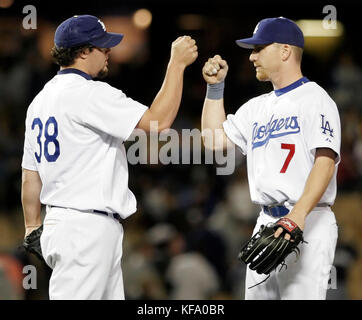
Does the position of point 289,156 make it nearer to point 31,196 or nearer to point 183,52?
point 183,52

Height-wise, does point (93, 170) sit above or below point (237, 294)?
above

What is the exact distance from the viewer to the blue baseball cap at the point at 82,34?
3787 millimetres

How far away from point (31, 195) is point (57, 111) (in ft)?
1.87

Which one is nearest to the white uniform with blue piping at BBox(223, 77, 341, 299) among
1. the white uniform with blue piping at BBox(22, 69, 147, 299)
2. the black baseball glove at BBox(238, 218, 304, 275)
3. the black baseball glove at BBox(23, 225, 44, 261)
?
the black baseball glove at BBox(238, 218, 304, 275)

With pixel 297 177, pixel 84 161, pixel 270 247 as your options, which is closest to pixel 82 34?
pixel 84 161

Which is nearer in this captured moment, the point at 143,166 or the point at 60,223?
the point at 60,223

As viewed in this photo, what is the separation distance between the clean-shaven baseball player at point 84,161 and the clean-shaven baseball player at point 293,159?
0.55 m

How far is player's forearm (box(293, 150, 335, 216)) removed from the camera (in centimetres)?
356

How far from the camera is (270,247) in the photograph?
3.56 m

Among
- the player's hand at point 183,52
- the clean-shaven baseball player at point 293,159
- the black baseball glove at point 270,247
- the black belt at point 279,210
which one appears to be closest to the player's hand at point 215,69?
the clean-shaven baseball player at point 293,159

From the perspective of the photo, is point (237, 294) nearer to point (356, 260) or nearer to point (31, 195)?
point (356, 260)

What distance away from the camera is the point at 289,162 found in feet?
12.6

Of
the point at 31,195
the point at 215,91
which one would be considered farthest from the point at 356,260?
the point at 31,195

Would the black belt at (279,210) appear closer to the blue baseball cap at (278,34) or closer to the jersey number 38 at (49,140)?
the blue baseball cap at (278,34)
